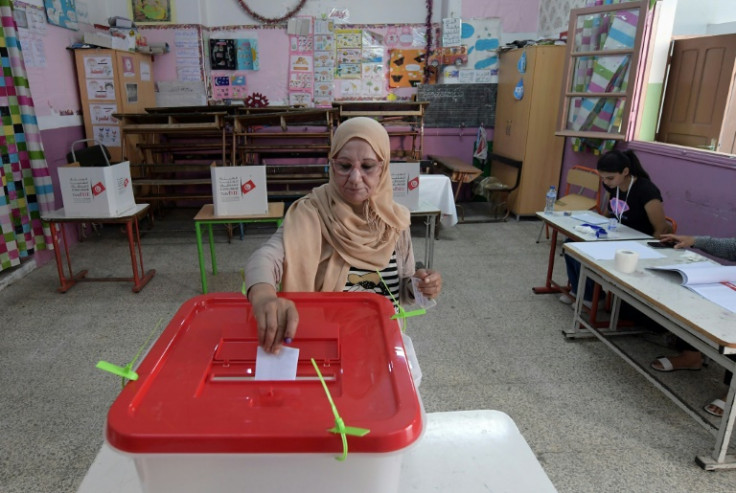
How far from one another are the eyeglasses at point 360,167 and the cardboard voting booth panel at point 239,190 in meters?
2.00

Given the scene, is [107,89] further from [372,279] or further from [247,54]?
[372,279]

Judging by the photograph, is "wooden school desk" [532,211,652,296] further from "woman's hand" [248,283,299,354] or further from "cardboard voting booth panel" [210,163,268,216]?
"woman's hand" [248,283,299,354]

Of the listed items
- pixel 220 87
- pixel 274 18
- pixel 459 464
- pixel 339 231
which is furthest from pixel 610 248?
pixel 220 87

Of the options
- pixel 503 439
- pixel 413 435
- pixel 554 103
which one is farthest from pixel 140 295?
pixel 554 103

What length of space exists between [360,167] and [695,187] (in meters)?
3.14

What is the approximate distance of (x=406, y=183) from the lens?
3633mm

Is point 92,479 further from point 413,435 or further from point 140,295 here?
point 140,295

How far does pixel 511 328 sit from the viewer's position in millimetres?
2988

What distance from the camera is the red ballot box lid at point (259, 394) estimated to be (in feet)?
1.90

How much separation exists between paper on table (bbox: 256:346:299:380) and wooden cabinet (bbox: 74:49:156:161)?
4837mm

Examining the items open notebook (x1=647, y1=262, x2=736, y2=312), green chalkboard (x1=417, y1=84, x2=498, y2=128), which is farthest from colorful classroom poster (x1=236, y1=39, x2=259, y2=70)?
open notebook (x1=647, y1=262, x2=736, y2=312)

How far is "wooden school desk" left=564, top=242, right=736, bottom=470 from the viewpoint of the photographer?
169 cm

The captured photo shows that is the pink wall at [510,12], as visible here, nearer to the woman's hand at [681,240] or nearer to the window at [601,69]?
the window at [601,69]

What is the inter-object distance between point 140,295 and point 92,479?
2.80 m
